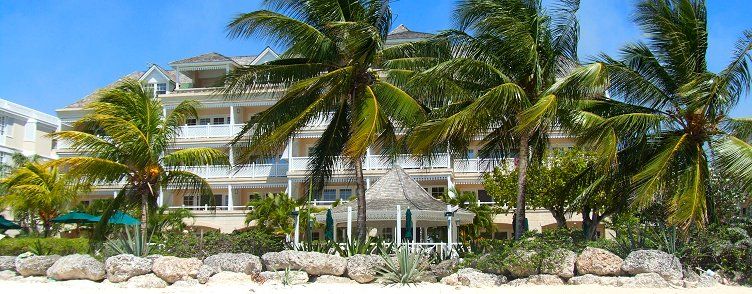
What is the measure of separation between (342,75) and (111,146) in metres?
7.57

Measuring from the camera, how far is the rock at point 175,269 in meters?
16.5

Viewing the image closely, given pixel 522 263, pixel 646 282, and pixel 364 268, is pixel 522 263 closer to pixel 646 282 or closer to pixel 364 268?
pixel 646 282

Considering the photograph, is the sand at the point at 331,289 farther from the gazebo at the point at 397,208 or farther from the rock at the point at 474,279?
the gazebo at the point at 397,208

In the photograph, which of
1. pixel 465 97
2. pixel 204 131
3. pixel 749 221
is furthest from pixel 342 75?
pixel 204 131

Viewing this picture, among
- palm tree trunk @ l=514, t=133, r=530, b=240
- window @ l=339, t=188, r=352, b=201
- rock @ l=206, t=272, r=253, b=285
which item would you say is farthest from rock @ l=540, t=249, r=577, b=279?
window @ l=339, t=188, r=352, b=201

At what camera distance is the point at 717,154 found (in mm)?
16469

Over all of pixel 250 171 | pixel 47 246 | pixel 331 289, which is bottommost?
pixel 331 289

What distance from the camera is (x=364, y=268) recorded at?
637 inches

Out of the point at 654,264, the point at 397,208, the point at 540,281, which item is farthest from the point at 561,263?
the point at 397,208

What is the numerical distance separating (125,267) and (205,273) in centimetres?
171

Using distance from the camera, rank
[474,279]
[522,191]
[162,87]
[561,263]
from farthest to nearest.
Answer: [162,87] → [522,191] → [474,279] → [561,263]

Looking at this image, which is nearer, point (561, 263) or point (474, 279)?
point (561, 263)

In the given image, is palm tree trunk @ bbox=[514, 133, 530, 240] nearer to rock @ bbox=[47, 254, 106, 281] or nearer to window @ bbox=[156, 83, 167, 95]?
rock @ bbox=[47, 254, 106, 281]

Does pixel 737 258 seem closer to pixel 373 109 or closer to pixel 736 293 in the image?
pixel 736 293
